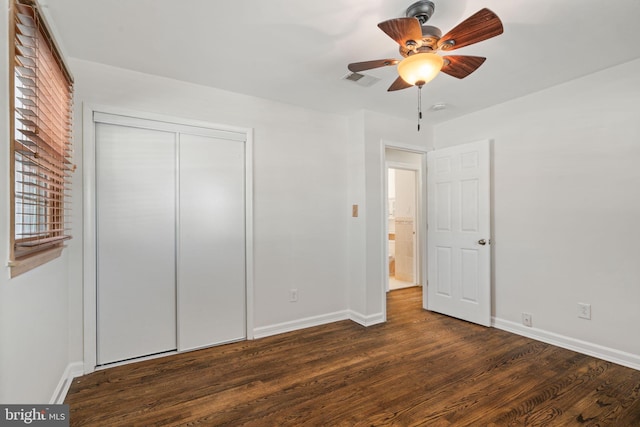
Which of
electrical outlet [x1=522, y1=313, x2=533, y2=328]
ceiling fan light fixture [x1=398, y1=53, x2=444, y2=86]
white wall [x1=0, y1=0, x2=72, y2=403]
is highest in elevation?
ceiling fan light fixture [x1=398, y1=53, x2=444, y2=86]

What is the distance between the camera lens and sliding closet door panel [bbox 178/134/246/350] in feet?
9.34

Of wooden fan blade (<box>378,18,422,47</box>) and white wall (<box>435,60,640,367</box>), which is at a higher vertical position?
wooden fan blade (<box>378,18,422,47</box>)

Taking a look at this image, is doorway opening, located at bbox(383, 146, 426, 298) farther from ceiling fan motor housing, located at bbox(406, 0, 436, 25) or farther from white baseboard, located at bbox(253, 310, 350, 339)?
ceiling fan motor housing, located at bbox(406, 0, 436, 25)

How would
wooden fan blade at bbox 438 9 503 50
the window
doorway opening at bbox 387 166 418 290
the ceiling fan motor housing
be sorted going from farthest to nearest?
doorway opening at bbox 387 166 418 290, the ceiling fan motor housing, wooden fan blade at bbox 438 9 503 50, the window

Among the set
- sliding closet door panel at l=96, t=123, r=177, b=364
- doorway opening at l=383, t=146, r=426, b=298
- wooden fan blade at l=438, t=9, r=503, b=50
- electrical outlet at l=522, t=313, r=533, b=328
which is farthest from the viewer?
doorway opening at l=383, t=146, r=426, b=298

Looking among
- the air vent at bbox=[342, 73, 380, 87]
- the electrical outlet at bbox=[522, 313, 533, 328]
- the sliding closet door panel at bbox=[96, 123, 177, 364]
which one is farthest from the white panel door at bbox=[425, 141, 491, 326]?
the sliding closet door panel at bbox=[96, 123, 177, 364]

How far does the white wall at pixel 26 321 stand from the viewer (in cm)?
124

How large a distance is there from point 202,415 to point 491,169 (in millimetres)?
3531

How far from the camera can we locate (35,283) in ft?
5.39

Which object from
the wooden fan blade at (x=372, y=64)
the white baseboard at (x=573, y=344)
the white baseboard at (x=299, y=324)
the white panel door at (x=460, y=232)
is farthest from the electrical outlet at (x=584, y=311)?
the wooden fan blade at (x=372, y=64)

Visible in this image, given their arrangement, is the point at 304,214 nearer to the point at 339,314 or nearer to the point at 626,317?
the point at 339,314

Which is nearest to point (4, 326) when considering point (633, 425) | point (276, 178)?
point (276, 178)

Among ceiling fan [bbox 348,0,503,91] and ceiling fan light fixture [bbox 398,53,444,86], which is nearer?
ceiling fan [bbox 348,0,503,91]

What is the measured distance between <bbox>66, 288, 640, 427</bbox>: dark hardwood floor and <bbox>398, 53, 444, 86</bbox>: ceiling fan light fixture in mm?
2051
